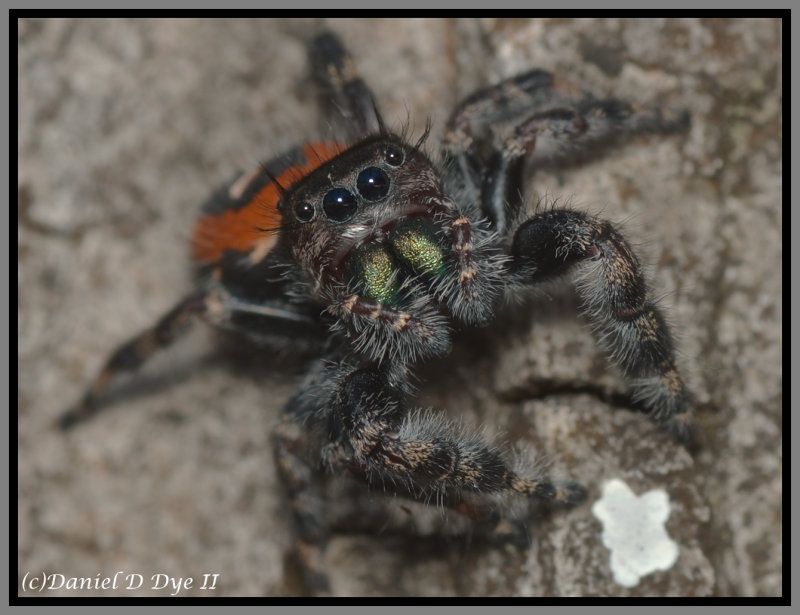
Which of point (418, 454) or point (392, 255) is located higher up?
point (392, 255)

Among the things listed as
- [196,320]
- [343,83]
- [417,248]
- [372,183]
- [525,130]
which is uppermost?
[343,83]

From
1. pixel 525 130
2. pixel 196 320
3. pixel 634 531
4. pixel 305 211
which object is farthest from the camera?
pixel 196 320

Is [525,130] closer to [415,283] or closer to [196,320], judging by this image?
[415,283]

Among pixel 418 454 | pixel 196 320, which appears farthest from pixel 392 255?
pixel 196 320

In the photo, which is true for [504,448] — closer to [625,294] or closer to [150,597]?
[625,294]

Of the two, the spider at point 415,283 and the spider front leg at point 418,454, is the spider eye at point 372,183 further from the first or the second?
the spider front leg at point 418,454

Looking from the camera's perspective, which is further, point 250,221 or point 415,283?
point 250,221

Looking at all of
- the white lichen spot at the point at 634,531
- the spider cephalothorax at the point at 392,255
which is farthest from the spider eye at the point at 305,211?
the white lichen spot at the point at 634,531
